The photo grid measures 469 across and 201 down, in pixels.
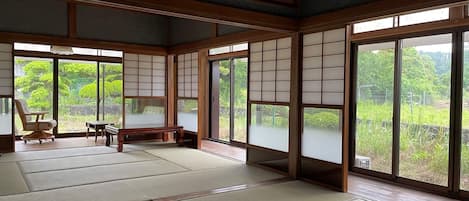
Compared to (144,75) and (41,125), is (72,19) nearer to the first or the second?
(144,75)

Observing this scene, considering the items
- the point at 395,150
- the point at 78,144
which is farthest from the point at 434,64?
the point at 78,144

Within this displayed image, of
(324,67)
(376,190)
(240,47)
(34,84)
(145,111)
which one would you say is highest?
(240,47)

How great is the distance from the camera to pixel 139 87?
7.76 meters

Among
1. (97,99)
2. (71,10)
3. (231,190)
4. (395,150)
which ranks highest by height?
(71,10)

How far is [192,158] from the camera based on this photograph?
579cm

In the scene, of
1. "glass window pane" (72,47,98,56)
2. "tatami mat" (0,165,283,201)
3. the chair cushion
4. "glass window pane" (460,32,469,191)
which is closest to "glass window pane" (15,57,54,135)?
"glass window pane" (72,47,98,56)

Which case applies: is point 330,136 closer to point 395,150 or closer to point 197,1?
point 395,150

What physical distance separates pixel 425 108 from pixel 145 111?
5597 millimetres

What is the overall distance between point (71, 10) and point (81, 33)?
0.44 metres

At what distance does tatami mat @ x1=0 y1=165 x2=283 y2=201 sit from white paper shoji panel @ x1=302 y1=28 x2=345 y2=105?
1187mm

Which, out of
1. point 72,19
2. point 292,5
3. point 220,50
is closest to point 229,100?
point 220,50

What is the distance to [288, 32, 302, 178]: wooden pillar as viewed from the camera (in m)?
4.57

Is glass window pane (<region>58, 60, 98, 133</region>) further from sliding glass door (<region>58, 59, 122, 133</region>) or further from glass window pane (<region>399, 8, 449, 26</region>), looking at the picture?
glass window pane (<region>399, 8, 449, 26</region>)

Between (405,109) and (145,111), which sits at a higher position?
(405,109)
